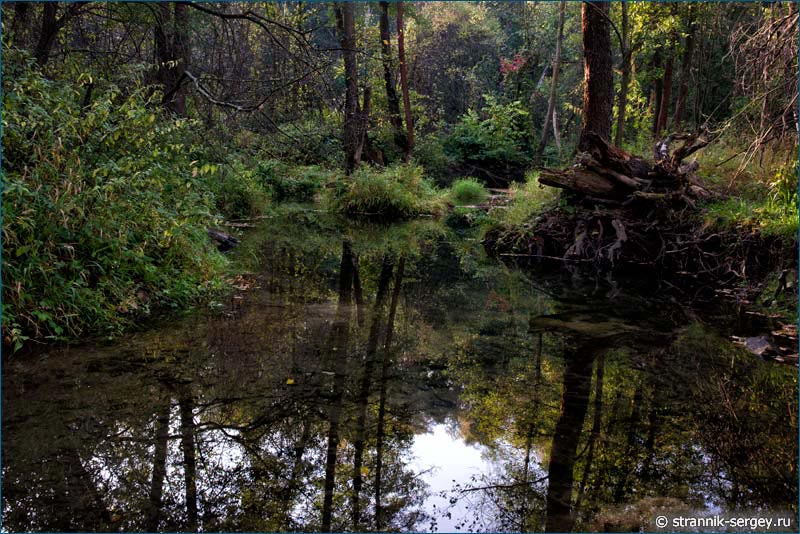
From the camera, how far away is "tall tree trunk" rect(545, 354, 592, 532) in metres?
2.96

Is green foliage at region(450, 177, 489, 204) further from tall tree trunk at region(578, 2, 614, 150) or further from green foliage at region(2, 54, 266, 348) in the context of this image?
green foliage at region(2, 54, 266, 348)

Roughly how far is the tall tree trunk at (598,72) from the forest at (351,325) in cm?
5

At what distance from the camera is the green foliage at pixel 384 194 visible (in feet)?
55.1

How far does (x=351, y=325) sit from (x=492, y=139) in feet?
66.4

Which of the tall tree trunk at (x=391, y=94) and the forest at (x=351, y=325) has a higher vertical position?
the tall tree trunk at (x=391, y=94)

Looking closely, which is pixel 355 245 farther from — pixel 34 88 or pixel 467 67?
pixel 467 67

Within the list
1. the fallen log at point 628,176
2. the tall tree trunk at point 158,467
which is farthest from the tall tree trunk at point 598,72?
the tall tree trunk at point 158,467

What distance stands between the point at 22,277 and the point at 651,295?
6.45m

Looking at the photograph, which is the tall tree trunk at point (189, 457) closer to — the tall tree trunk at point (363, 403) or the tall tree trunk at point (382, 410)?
the tall tree trunk at point (363, 403)

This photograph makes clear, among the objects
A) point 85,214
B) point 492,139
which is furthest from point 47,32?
point 492,139

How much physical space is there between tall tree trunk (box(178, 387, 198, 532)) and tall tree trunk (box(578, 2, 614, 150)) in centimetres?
829

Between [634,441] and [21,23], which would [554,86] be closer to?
[21,23]

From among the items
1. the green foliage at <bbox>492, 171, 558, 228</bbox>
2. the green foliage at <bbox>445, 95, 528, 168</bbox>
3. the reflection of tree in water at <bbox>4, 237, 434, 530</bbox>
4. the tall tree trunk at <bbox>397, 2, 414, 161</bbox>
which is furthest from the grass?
the green foliage at <bbox>445, 95, 528, 168</bbox>

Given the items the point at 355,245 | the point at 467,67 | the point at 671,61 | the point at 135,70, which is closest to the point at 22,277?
the point at 135,70
